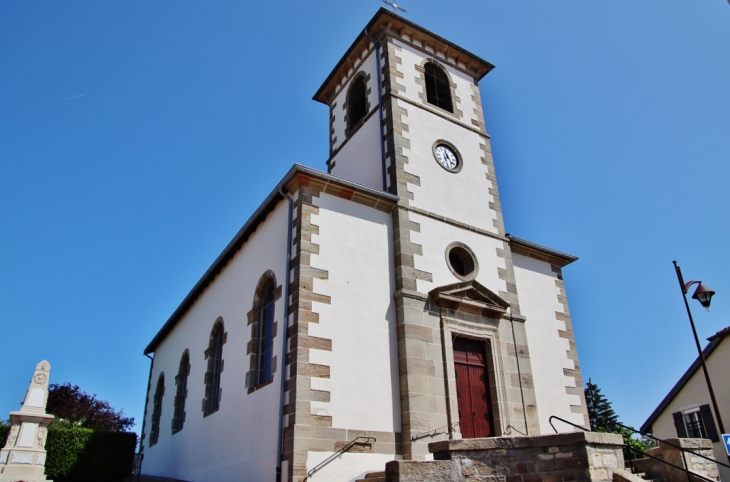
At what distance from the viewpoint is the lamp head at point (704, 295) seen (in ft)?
38.4

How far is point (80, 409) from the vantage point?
24.9 metres

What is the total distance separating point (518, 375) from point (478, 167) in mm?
5205

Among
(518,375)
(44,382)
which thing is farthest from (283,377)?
(44,382)

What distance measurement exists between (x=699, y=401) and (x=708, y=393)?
0.47 metres

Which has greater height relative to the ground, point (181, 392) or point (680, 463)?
point (181, 392)

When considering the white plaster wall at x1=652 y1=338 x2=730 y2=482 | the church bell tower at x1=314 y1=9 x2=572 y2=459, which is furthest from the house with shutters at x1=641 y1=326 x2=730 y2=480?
the church bell tower at x1=314 y1=9 x2=572 y2=459

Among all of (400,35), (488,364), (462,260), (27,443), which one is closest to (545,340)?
(488,364)

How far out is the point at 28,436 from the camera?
1203 cm

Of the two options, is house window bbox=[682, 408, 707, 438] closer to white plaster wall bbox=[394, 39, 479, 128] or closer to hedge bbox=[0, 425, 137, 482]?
white plaster wall bbox=[394, 39, 479, 128]

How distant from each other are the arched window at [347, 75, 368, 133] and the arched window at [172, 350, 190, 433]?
26.6 feet

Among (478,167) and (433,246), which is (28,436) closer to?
(433,246)

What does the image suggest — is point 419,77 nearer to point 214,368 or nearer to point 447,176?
point 447,176

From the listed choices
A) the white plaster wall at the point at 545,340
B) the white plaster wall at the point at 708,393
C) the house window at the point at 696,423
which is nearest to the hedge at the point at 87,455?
the white plaster wall at the point at 545,340

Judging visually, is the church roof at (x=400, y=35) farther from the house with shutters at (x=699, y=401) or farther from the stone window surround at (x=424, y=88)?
the house with shutters at (x=699, y=401)
